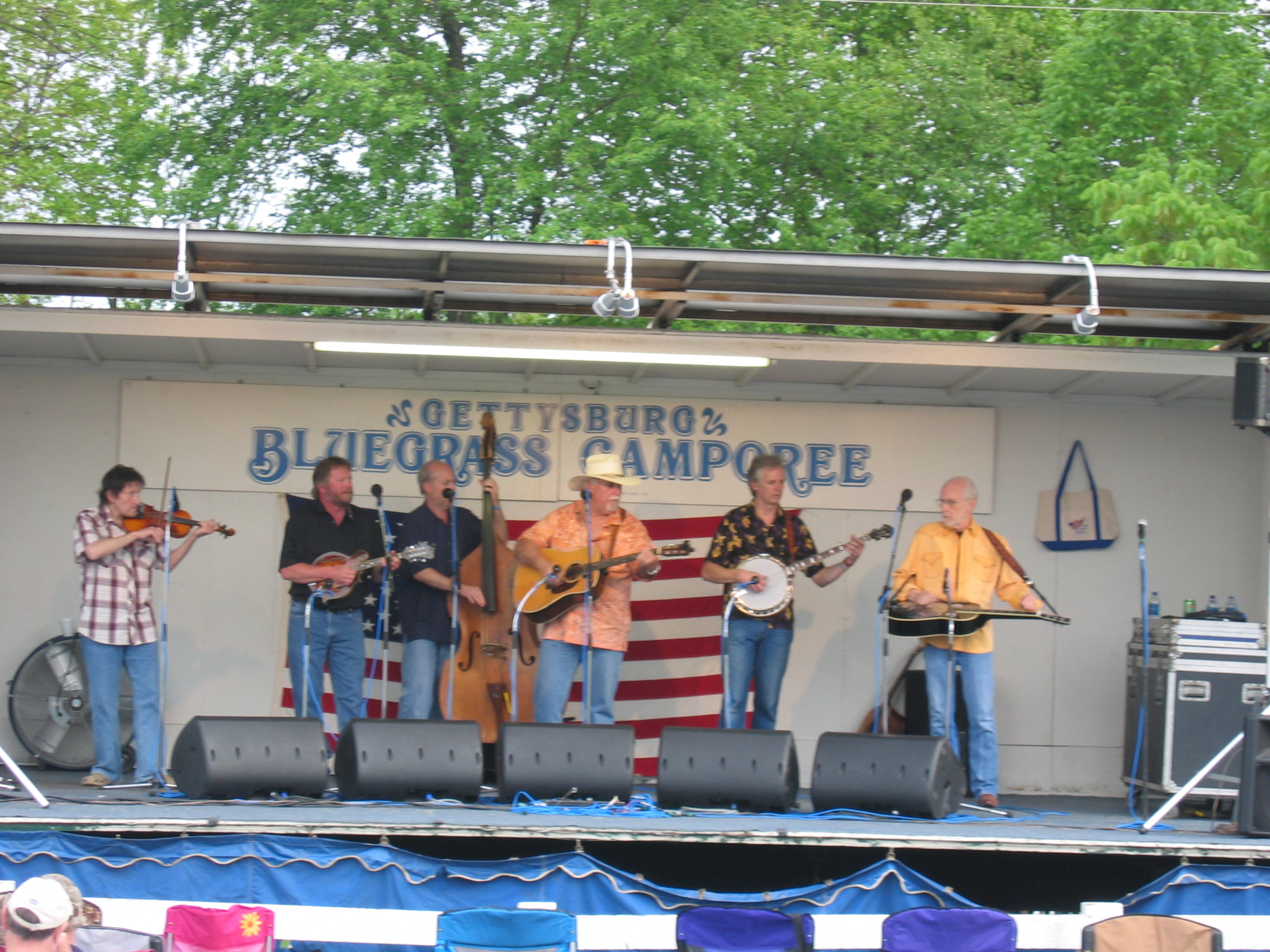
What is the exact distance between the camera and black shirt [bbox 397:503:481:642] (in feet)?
23.1

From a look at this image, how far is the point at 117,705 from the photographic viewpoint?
6465 millimetres

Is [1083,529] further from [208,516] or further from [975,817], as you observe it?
[208,516]

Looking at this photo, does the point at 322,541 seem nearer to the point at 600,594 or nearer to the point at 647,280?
the point at 600,594

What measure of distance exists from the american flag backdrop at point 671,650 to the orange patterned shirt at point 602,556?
86cm

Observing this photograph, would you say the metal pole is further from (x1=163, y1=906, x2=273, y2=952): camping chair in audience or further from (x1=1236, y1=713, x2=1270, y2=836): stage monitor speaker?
(x1=1236, y1=713, x2=1270, y2=836): stage monitor speaker

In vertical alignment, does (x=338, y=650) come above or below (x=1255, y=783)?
above

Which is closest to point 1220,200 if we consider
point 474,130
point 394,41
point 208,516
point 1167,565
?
point 1167,565

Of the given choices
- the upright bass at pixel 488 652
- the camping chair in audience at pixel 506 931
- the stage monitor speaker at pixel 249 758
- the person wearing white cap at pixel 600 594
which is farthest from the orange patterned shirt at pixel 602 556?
the camping chair in audience at pixel 506 931

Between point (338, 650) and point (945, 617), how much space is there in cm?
301

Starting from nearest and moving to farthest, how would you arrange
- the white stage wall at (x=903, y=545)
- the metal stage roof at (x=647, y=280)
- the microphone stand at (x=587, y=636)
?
the metal stage roof at (x=647, y=280), the microphone stand at (x=587, y=636), the white stage wall at (x=903, y=545)

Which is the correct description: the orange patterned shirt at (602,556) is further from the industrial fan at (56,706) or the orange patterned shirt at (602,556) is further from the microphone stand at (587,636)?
the industrial fan at (56,706)

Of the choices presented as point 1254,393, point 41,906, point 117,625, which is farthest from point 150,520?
point 1254,393

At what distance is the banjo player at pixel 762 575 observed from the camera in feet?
22.2

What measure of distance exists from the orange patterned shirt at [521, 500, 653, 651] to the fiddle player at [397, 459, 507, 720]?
416 mm
